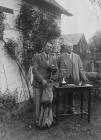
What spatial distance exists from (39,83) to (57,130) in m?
1.24

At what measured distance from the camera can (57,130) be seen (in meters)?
5.50

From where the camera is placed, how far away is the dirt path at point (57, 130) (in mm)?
5082

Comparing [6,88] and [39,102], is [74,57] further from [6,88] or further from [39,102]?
[6,88]

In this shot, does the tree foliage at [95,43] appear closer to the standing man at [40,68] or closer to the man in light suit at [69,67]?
the man in light suit at [69,67]

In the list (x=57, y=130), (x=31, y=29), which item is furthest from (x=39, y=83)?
(x=31, y=29)

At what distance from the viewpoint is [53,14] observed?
30.3ft

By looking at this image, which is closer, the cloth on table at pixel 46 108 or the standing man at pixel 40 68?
the cloth on table at pixel 46 108

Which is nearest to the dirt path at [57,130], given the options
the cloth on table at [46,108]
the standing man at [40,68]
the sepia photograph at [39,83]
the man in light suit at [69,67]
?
the sepia photograph at [39,83]

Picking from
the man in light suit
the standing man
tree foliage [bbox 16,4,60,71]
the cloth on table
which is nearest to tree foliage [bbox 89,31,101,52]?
tree foliage [bbox 16,4,60,71]

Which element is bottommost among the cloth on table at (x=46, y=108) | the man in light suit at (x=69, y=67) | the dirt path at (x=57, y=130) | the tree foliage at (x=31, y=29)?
the dirt path at (x=57, y=130)

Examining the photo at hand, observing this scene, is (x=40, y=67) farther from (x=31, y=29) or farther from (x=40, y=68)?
(x=31, y=29)

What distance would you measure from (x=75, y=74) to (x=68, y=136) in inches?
68.2

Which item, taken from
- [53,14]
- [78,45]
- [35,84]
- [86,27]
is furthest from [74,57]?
[86,27]

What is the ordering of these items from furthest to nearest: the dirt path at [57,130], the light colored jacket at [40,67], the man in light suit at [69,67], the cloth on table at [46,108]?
the man in light suit at [69,67] < the light colored jacket at [40,67] < the cloth on table at [46,108] < the dirt path at [57,130]
